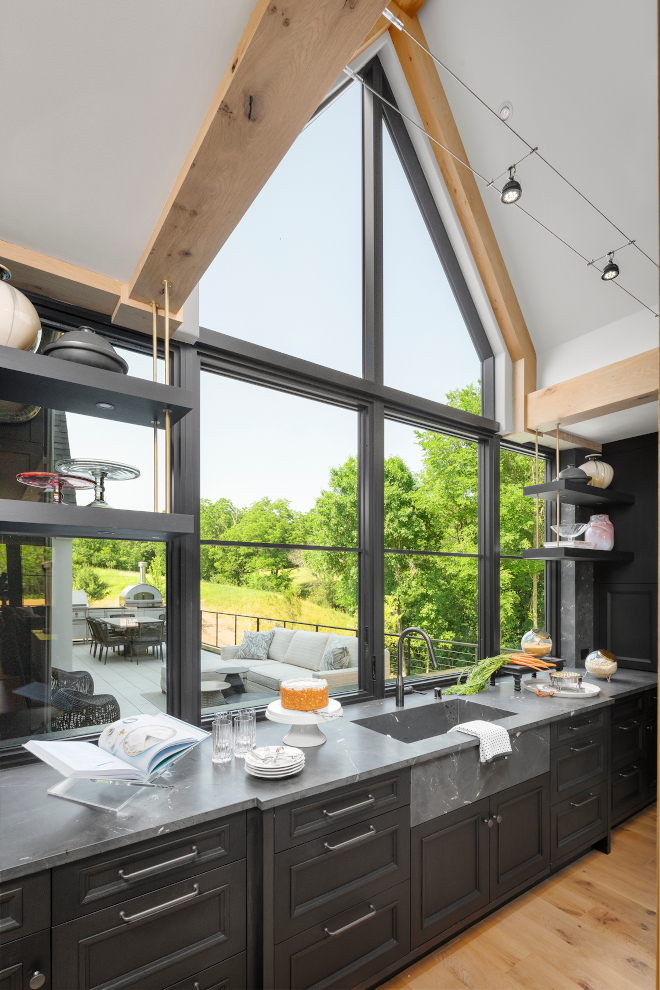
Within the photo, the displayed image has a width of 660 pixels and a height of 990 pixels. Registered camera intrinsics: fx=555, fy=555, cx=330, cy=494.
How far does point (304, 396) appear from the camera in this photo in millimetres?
2686

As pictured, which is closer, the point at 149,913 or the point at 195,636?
the point at 149,913

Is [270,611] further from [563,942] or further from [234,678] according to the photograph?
[563,942]

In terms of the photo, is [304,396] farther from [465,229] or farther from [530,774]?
[530,774]

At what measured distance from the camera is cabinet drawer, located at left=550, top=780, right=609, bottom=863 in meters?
2.53

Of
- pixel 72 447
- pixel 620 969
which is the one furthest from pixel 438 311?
pixel 620 969

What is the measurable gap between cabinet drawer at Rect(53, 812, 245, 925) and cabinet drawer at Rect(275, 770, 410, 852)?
13cm

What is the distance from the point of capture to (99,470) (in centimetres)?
167

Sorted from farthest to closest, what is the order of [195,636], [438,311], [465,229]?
[438,311]
[465,229]
[195,636]

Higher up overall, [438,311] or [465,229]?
[465,229]

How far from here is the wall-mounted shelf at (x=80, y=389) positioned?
142 centimetres

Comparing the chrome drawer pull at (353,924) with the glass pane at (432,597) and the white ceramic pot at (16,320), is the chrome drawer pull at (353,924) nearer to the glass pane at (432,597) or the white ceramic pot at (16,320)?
the white ceramic pot at (16,320)

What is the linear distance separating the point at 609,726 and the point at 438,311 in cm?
259

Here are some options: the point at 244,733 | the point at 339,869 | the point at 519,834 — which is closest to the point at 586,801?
the point at 519,834

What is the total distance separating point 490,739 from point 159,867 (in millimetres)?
1303
